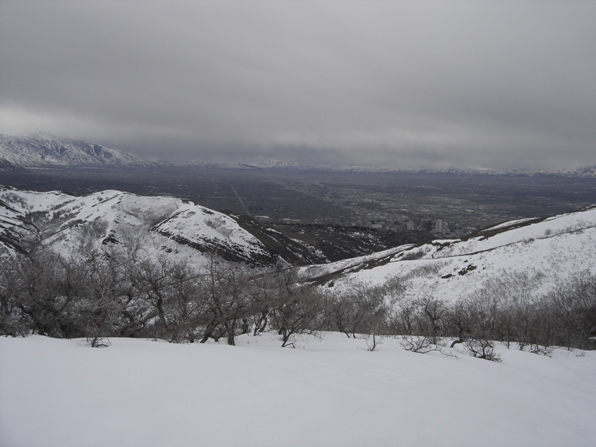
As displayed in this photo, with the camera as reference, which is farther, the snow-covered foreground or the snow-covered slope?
the snow-covered slope

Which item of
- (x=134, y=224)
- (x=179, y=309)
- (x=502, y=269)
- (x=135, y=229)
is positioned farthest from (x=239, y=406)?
(x=134, y=224)

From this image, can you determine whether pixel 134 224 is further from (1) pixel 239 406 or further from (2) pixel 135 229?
(1) pixel 239 406

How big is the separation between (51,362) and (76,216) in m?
148

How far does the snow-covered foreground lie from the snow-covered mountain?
9070 cm

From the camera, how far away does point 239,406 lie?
5785 millimetres

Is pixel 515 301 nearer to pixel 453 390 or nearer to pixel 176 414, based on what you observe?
pixel 453 390

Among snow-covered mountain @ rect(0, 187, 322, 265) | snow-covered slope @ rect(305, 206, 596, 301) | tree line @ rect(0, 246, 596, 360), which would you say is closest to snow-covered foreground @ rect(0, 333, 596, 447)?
tree line @ rect(0, 246, 596, 360)

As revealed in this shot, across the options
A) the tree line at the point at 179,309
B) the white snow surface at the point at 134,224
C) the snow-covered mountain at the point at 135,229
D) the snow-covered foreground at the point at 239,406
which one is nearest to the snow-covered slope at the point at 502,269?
the tree line at the point at 179,309

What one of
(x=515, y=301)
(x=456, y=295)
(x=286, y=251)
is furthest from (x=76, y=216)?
(x=515, y=301)

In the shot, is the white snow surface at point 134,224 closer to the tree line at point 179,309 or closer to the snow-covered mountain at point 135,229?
the snow-covered mountain at point 135,229

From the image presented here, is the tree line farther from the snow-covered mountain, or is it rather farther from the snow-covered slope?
the snow-covered mountain

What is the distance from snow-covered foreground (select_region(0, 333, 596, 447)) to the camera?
15.6ft

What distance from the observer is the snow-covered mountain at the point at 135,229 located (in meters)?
103

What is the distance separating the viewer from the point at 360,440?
5.14 m
